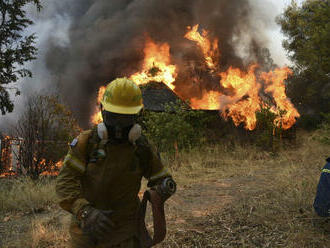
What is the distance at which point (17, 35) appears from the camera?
16.5 meters

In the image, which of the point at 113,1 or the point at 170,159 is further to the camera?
the point at 113,1

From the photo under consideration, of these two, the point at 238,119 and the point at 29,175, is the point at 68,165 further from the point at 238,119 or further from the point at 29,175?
the point at 238,119

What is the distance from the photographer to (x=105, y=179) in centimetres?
213

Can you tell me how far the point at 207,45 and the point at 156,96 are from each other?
5.44 metres

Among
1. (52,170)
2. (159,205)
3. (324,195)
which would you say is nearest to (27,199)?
(52,170)

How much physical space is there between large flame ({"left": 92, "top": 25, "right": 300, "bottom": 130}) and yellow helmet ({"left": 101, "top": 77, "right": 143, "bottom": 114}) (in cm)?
989

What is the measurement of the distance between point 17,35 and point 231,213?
16445mm

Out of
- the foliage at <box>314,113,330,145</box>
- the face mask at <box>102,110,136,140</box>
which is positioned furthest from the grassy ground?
the face mask at <box>102,110,136,140</box>

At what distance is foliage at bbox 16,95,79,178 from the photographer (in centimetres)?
834

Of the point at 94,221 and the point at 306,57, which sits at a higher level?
the point at 306,57

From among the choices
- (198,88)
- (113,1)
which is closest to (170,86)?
(198,88)

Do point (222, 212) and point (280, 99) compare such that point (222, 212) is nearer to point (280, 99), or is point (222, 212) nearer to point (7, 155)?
point (7, 155)

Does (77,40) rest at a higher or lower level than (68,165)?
higher

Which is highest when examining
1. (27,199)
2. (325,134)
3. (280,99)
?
(280,99)
